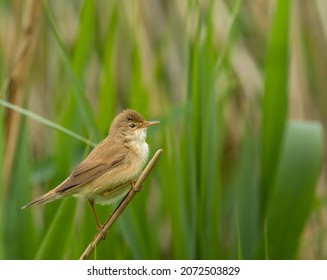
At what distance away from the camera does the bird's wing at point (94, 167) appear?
126 cm

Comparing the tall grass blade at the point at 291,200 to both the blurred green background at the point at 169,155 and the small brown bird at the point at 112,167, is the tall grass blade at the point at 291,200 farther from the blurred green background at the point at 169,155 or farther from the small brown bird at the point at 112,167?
the small brown bird at the point at 112,167

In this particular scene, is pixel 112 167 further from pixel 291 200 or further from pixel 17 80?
pixel 291 200

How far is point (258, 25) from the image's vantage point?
2.80m

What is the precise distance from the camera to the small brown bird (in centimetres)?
126

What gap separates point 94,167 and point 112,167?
3cm

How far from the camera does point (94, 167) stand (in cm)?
129

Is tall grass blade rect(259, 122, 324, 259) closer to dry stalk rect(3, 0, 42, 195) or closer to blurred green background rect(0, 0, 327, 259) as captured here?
blurred green background rect(0, 0, 327, 259)

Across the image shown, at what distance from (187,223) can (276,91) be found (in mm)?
438

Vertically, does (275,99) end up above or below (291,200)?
above

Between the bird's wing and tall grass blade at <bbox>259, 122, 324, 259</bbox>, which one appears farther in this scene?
tall grass blade at <bbox>259, 122, 324, 259</bbox>

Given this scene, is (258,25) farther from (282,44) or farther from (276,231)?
(276,231)

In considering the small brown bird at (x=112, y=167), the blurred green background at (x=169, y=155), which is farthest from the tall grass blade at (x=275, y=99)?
the small brown bird at (x=112, y=167)

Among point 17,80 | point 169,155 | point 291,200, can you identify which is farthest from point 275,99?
point 17,80

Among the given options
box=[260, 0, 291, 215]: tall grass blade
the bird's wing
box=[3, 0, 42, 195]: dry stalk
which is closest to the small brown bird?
the bird's wing
